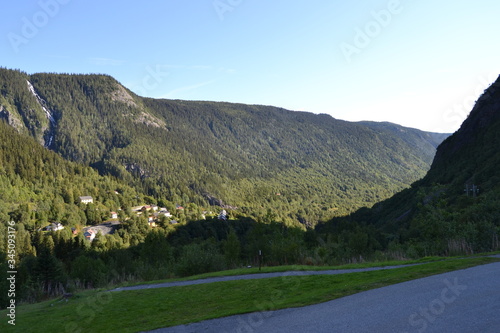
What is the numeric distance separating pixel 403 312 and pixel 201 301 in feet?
35.5

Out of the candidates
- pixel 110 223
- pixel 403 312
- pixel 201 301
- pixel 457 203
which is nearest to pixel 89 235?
pixel 110 223

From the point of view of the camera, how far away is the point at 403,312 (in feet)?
33.7

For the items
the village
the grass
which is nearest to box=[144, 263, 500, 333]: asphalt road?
the grass

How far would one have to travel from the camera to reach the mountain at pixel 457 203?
86.9ft

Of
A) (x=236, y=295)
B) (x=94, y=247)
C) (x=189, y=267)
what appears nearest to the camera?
(x=236, y=295)

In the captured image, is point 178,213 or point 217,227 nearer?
point 217,227

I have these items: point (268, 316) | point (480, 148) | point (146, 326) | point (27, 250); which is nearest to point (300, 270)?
point (268, 316)

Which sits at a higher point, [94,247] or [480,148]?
[480,148]

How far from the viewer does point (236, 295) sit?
17391 millimetres

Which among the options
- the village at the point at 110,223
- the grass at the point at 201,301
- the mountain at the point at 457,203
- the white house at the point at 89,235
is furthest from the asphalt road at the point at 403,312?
the white house at the point at 89,235

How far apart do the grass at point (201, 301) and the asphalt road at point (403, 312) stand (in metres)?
0.89

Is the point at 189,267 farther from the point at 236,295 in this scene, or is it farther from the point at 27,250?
the point at 27,250

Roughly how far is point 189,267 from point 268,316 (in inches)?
810

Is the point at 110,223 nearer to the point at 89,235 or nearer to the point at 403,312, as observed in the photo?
the point at 89,235
